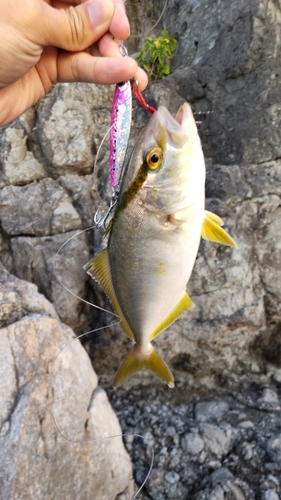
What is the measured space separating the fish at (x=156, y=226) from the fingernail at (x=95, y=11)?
1.76 ft

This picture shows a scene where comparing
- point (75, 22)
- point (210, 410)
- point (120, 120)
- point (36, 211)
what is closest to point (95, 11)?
point (75, 22)

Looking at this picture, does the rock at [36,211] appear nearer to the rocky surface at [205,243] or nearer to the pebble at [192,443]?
the rocky surface at [205,243]

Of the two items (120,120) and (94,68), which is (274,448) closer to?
(120,120)

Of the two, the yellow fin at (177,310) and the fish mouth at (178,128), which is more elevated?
the fish mouth at (178,128)

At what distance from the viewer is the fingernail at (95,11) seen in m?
1.59

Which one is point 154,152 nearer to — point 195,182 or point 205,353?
point 195,182

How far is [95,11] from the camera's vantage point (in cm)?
160

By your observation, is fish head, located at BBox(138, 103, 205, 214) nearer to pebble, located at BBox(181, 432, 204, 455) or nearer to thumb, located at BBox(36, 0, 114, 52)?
thumb, located at BBox(36, 0, 114, 52)

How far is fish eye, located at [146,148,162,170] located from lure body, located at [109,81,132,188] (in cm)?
26

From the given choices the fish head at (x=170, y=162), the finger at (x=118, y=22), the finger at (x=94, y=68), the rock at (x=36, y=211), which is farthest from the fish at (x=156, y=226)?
the rock at (x=36, y=211)

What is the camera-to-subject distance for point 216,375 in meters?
3.66

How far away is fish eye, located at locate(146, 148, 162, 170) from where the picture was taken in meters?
1.44

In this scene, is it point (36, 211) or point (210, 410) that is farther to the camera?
point (36, 211)

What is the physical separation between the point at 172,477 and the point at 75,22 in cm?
293
